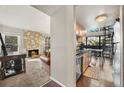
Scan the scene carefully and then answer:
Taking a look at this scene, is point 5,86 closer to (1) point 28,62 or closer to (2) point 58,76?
(1) point 28,62

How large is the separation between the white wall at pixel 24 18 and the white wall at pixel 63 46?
0.19 metres

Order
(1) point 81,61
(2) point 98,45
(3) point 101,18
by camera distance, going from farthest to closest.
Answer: (1) point 81,61, (2) point 98,45, (3) point 101,18

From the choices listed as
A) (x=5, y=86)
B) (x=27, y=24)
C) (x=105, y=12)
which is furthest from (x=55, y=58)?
(x=105, y=12)

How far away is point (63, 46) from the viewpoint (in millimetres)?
2227

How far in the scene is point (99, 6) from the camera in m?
1.93

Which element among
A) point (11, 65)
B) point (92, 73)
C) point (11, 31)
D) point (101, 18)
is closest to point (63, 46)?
point (92, 73)

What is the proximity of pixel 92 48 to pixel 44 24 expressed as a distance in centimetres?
109

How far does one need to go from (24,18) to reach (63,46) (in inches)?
39.2

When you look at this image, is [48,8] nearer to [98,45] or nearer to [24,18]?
[24,18]

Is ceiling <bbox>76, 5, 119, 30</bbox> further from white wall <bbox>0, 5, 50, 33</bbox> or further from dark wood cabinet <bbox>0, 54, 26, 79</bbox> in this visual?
dark wood cabinet <bbox>0, 54, 26, 79</bbox>

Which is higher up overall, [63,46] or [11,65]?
[63,46]

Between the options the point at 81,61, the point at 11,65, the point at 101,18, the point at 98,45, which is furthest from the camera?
the point at 11,65
